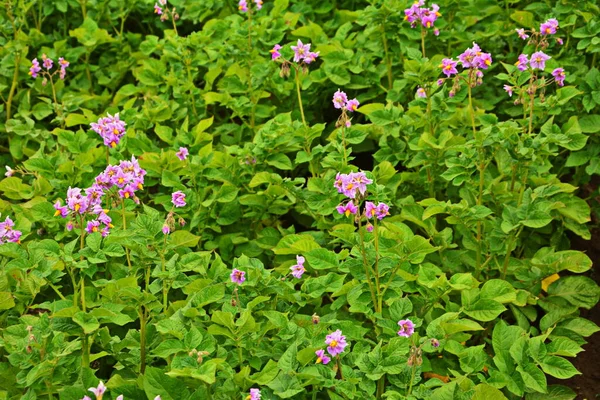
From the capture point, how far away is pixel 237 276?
2672mm

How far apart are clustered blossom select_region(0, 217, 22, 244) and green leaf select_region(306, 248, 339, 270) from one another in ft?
3.42

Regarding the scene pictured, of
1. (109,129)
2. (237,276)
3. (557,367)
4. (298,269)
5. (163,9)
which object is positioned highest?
(109,129)

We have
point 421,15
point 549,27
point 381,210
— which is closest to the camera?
point 381,210

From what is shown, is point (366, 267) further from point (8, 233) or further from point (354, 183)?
point (8, 233)

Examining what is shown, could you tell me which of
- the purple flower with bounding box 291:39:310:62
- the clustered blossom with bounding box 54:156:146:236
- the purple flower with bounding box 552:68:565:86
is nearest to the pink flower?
the clustered blossom with bounding box 54:156:146:236

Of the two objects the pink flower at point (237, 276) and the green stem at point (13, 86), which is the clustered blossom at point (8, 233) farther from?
the green stem at point (13, 86)

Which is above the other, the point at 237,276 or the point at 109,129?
the point at 109,129

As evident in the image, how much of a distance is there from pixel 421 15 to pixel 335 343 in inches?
76.8

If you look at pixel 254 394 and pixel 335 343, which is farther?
pixel 335 343

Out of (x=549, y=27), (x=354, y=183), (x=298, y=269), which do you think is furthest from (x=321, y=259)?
(x=549, y=27)

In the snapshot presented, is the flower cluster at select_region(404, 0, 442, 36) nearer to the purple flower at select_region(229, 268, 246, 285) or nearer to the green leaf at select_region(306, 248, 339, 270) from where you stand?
the green leaf at select_region(306, 248, 339, 270)

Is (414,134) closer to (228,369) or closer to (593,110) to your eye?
(593,110)

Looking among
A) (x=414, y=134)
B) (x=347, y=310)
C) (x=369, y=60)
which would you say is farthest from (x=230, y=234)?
(x=369, y=60)

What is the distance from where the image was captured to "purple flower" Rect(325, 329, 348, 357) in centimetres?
244
